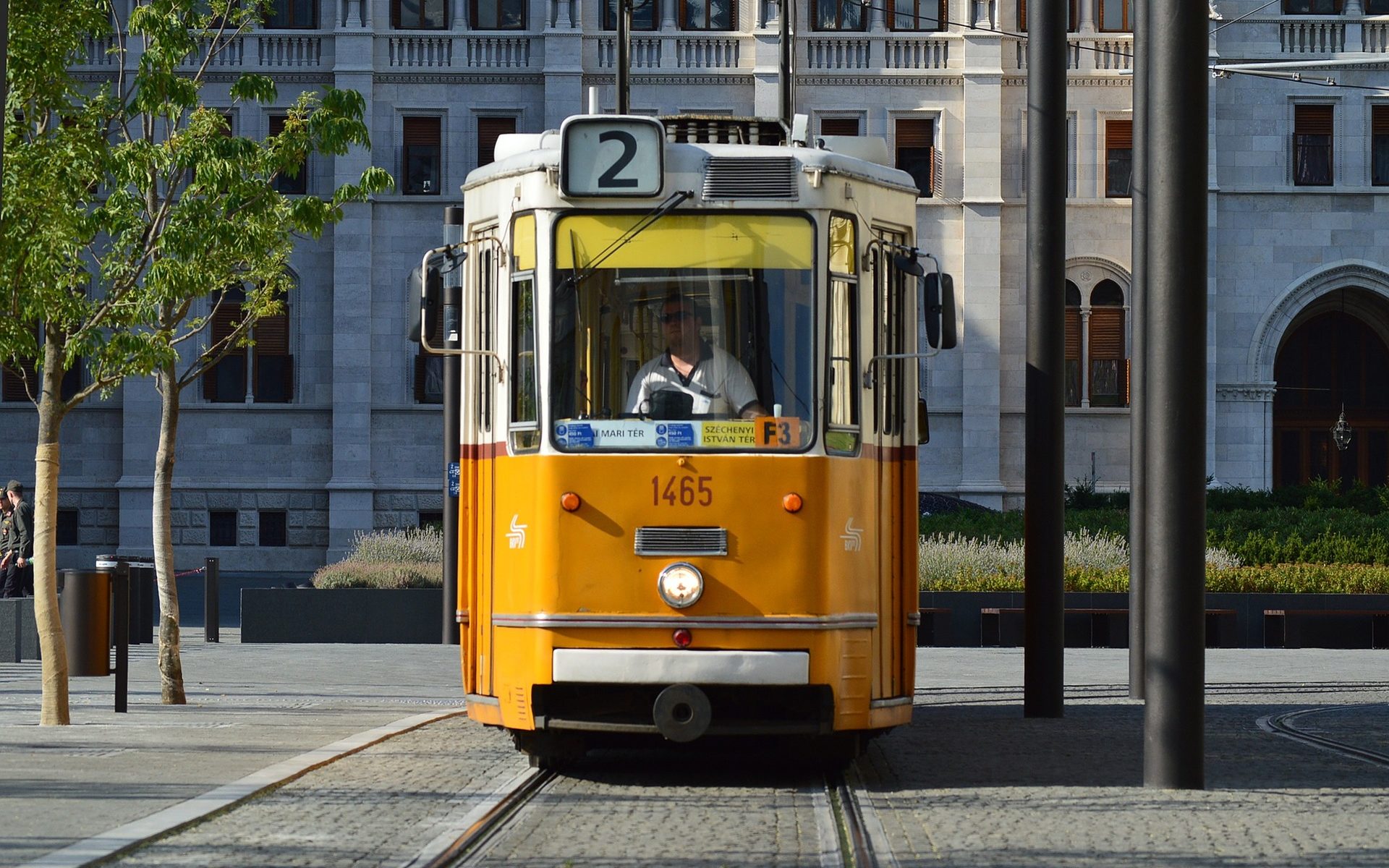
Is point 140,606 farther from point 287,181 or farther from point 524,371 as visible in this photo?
point 287,181

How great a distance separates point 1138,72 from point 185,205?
24.0 feet

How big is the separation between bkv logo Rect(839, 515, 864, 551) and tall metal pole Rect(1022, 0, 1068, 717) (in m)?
3.90

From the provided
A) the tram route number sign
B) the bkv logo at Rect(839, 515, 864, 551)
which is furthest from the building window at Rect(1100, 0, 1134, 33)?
the bkv logo at Rect(839, 515, 864, 551)

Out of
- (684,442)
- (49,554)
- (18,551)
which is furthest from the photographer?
(18,551)

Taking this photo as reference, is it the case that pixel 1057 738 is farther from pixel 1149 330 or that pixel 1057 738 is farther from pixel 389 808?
pixel 389 808

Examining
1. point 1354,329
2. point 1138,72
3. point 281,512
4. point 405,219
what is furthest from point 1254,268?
point 1138,72

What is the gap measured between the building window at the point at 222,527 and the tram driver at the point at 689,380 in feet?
101

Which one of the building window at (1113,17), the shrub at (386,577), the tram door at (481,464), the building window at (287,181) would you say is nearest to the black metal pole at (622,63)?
the tram door at (481,464)

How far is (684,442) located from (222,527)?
102 feet

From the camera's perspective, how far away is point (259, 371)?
3941 cm

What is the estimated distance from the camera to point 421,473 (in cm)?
3881

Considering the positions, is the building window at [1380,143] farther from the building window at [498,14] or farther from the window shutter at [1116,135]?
the building window at [498,14]

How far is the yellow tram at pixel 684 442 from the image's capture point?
30.3 feet

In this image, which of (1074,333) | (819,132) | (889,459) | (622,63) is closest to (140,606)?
(622,63)
